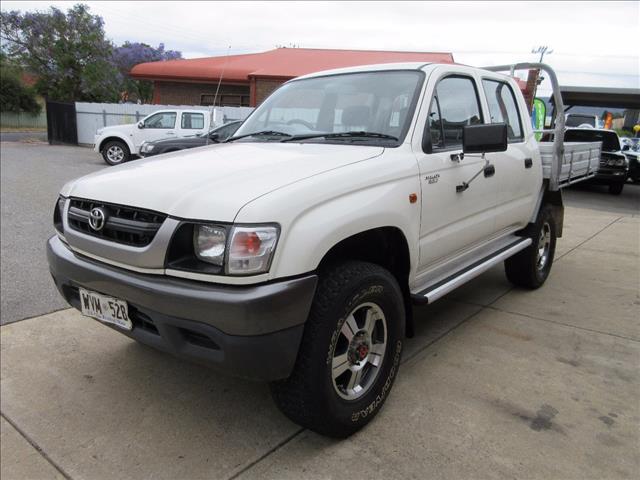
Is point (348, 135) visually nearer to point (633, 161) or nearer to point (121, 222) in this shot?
point (121, 222)

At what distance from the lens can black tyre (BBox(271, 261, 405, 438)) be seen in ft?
7.42

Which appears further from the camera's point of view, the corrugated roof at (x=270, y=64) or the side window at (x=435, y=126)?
the corrugated roof at (x=270, y=64)

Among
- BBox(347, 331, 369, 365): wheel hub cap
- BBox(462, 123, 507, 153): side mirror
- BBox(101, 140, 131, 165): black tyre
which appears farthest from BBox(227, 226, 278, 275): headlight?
BBox(101, 140, 131, 165): black tyre

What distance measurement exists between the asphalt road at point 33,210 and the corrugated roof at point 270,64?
7.49m

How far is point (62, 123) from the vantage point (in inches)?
867

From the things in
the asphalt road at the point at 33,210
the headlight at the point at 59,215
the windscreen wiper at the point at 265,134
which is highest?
the windscreen wiper at the point at 265,134

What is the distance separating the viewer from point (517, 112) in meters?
4.47

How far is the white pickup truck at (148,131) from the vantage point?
14648 millimetres

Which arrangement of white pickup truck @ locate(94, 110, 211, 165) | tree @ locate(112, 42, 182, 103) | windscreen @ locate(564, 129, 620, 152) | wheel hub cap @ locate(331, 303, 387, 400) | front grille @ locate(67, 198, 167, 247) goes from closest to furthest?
front grille @ locate(67, 198, 167, 247), wheel hub cap @ locate(331, 303, 387, 400), windscreen @ locate(564, 129, 620, 152), white pickup truck @ locate(94, 110, 211, 165), tree @ locate(112, 42, 182, 103)

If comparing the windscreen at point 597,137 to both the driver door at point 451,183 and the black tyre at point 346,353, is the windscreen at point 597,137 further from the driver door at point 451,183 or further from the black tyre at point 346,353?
the black tyre at point 346,353

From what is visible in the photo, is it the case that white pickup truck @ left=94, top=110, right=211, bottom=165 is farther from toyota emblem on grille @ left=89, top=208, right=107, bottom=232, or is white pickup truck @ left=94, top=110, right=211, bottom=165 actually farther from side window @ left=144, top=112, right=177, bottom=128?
toyota emblem on grille @ left=89, top=208, right=107, bottom=232

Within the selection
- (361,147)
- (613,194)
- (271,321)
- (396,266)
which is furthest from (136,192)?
(613,194)

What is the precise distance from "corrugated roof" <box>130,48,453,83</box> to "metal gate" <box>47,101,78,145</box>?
Answer: 3.46 m

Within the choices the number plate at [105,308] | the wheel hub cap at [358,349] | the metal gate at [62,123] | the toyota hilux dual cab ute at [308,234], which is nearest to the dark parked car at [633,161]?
the toyota hilux dual cab ute at [308,234]
